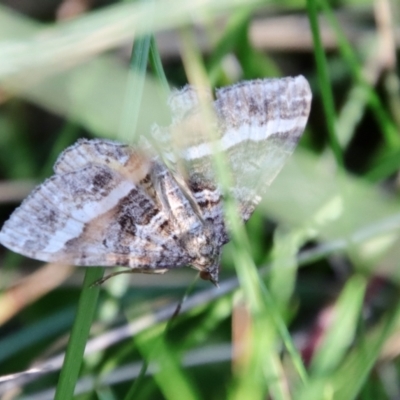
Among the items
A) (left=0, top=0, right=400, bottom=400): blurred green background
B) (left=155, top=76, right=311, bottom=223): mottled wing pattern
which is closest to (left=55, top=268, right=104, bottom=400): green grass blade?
(left=0, top=0, right=400, bottom=400): blurred green background

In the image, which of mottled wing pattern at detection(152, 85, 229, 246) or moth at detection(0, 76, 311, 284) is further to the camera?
mottled wing pattern at detection(152, 85, 229, 246)

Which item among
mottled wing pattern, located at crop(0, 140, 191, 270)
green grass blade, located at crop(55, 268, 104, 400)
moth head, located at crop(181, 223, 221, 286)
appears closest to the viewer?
green grass blade, located at crop(55, 268, 104, 400)

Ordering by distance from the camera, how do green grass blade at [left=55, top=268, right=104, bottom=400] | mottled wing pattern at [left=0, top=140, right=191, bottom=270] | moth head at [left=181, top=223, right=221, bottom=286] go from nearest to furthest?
green grass blade at [left=55, top=268, right=104, bottom=400] < mottled wing pattern at [left=0, top=140, right=191, bottom=270] < moth head at [left=181, top=223, right=221, bottom=286]

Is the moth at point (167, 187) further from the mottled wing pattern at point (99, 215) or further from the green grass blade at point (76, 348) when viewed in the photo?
the green grass blade at point (76, 348)

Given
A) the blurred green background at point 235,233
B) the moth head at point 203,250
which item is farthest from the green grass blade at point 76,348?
the moth head at point 203,250

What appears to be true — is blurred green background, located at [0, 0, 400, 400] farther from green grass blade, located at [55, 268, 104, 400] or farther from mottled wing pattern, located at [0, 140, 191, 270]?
mottled wing pattern, located at [0, 140, 191, 270]

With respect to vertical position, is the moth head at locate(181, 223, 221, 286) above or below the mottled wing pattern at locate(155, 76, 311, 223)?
below

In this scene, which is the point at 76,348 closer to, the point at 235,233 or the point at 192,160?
the point at 235,233

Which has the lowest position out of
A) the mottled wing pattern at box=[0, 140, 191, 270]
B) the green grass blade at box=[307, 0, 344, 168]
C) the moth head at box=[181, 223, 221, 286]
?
the moth head at box=[181, 223, 221, 286]
